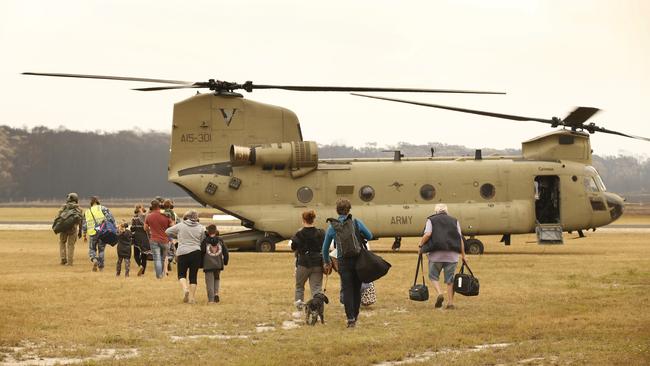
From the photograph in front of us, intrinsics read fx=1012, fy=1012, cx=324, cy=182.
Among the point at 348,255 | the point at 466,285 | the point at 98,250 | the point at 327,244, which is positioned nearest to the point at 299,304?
the point at 327,244

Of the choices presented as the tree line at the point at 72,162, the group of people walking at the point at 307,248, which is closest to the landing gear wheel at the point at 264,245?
the group of people walking at the point at 307,248

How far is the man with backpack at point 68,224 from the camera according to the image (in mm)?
27641

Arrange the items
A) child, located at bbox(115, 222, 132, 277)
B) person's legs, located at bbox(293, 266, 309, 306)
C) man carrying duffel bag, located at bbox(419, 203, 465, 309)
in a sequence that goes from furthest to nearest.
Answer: child, located at bbox(115, 222, 132, 277)
man carrying duffel bag, located at bbox(419, 203, 465, 309)
person's legs, located at bbox(293, 266, 309, 306)

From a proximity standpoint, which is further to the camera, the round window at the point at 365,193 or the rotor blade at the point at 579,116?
the round window at the point at 365,193

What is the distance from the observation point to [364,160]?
3441cm

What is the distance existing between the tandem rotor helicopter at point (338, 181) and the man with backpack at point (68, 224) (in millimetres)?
4836

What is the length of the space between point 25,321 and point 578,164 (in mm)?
23115

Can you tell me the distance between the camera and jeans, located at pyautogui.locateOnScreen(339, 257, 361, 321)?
15039mm

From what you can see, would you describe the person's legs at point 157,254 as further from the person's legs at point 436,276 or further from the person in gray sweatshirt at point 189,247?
the person's legs at point 436,276

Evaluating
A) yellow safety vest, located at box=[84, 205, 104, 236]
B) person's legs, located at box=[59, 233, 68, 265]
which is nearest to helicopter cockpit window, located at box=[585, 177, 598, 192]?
yellow safety vest, located at box=[84, 205, 104, 236]

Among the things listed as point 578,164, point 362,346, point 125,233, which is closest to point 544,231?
point 578,164

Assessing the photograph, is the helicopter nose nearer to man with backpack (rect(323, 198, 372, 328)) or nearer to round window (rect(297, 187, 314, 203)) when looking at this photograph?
round window (rect(297, 187, 314, 203))

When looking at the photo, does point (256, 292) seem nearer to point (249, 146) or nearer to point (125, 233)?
point (125, 233)

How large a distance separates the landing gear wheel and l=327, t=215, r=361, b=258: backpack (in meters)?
17.9
